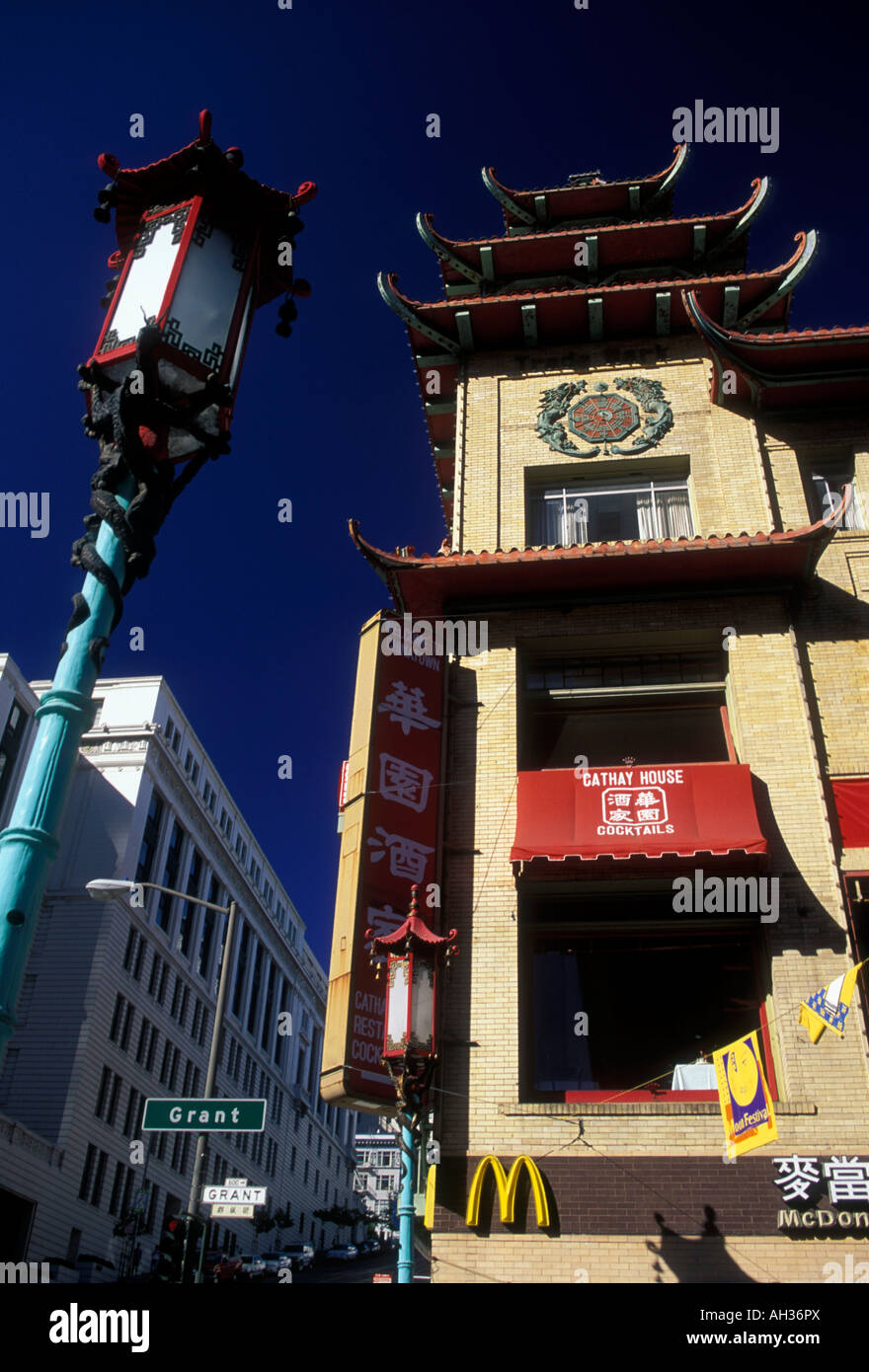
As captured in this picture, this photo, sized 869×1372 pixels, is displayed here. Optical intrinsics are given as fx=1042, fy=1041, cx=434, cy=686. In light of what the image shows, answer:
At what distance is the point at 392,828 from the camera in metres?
17.2

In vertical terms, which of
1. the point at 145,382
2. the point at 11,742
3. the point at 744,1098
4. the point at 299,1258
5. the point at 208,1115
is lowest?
the point at 744,1098

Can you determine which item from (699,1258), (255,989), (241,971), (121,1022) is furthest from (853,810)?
(255,989)

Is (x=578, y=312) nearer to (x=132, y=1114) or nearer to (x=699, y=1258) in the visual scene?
(x=699, y=1258)

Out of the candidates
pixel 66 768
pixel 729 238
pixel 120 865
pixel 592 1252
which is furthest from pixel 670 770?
pixel 120 865

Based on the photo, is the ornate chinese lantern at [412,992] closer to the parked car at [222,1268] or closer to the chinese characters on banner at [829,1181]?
the chinese characters on banner at [829,1181]

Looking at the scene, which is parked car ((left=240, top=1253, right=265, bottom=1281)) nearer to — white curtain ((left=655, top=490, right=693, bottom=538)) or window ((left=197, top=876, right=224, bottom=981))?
window ((left=197, top=876, right=224, bottom=981))

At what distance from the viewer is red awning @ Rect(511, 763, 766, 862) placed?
53.4 ft

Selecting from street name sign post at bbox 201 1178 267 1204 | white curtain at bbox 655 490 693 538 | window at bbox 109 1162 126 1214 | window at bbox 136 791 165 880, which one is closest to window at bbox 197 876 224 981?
window at bbox 136 791 165 880

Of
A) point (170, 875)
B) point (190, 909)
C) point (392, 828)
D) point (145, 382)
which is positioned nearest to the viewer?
point (145, 382)

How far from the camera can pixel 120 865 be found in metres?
60.2

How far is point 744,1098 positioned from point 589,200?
23.5 metres

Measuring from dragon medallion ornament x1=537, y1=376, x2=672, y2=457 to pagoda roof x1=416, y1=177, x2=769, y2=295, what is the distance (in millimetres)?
3599
